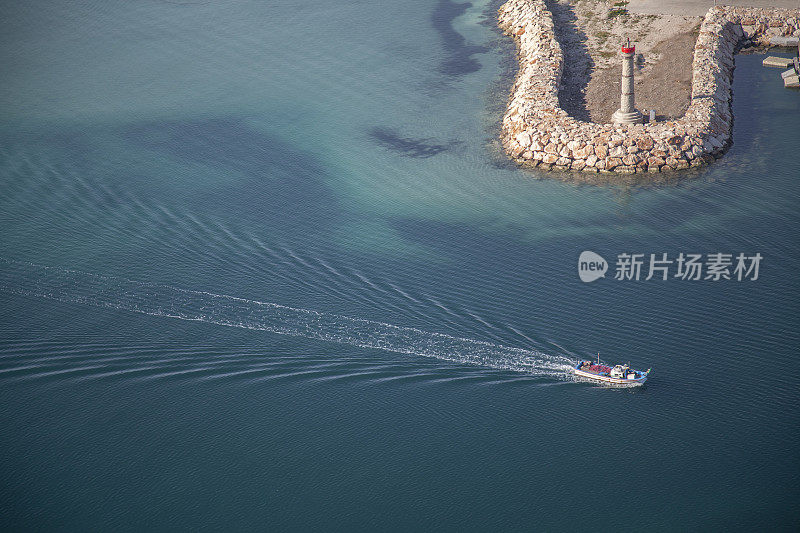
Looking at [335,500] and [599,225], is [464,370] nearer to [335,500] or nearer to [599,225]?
[335,500]

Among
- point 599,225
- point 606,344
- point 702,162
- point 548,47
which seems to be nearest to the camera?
point 606,344

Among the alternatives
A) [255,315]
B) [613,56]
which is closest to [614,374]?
[255,315]

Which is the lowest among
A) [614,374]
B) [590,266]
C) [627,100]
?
[614,374]

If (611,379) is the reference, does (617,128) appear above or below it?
above

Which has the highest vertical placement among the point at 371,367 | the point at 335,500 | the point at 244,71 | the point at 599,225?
the point at 244,71

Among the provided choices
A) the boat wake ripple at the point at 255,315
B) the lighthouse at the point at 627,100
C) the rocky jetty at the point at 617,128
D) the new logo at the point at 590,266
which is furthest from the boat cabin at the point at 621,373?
the lighthouse at the point at 627,100

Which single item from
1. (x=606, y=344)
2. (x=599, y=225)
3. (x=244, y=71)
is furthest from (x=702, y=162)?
(x=244, y=71)

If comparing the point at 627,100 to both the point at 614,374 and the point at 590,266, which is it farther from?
the point at 614,374

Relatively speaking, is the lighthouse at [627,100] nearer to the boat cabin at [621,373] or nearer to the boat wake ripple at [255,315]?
the boat wake ripple at [255,315]
